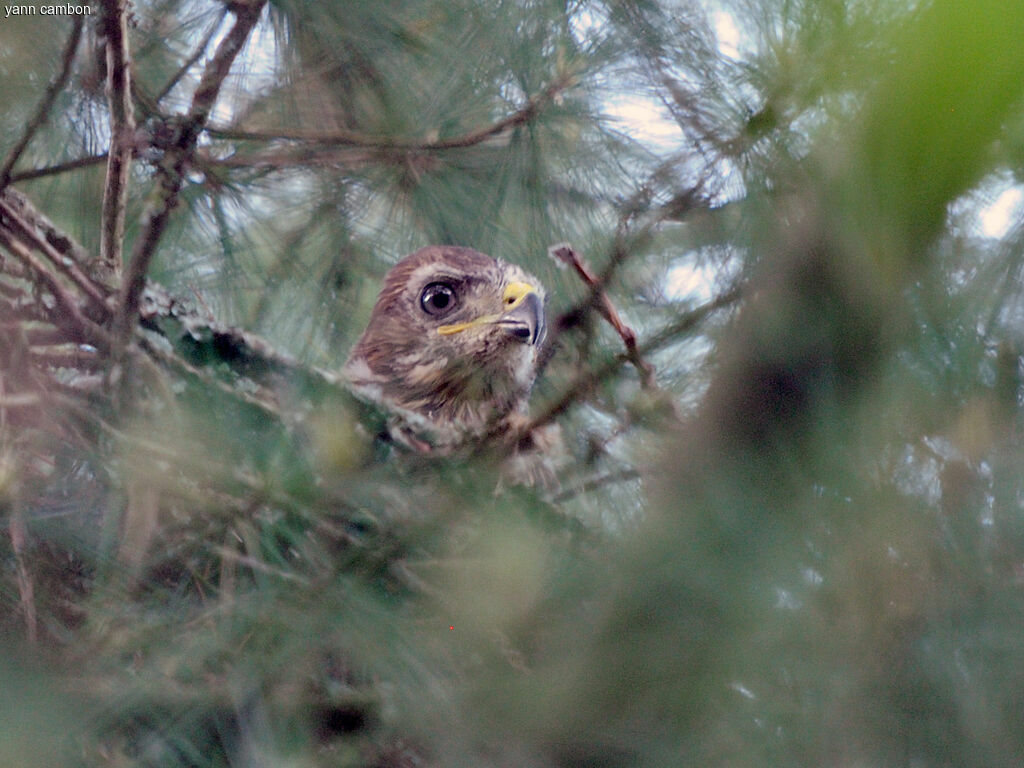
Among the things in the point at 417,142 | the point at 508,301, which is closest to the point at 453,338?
the point at 508,301

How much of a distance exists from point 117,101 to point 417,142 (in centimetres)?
68

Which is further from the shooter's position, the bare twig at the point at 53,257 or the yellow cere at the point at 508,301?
the yellow cere at the point at 508,301

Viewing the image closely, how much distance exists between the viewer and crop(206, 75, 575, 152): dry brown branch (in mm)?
1833

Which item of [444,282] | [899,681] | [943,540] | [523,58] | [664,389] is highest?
[523,58]

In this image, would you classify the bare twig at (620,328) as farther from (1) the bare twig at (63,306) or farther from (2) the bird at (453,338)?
(1) the bare twig at (63,306)

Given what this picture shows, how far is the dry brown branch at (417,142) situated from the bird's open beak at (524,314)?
44 cm

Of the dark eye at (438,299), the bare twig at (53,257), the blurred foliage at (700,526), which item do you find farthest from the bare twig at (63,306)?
the dark eye at (438,299)

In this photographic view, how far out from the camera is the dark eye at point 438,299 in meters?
2.68

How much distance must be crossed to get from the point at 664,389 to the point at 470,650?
462 millimetres

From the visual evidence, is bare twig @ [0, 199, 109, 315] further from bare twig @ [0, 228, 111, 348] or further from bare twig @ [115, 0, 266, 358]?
bare twig @ [115, 0, 266, 358]

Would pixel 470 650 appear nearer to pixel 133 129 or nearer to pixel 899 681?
pixel 899 681

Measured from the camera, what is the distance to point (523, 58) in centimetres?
179

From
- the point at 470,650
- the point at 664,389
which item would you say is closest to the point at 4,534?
the point at 470,650

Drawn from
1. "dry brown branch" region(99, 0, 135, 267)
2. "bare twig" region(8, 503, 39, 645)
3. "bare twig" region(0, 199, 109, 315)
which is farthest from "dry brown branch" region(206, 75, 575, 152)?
"bare twig" region(8, 503, 39, 645)
